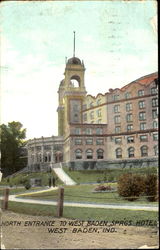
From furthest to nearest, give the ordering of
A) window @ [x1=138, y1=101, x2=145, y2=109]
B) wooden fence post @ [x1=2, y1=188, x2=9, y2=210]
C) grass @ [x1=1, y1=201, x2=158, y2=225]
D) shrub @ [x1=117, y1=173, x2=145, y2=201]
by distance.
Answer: shrub @ [x1=117, y1=173, x2=145, y2=201] < window @ [x1=138, y1=101, x2=145, y2=109] < wooden fence post @ [x1=2, y1=188, x2=9, y2=210] < grass @ [x1=1, y1=201, x2=158, y2=225]

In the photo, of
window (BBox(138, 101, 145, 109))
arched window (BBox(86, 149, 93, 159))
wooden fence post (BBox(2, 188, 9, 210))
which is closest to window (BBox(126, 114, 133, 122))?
window (BBox(138, 101, 145, 109))

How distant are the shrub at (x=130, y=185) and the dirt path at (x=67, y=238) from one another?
5.35 meters

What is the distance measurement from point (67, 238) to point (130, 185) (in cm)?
711

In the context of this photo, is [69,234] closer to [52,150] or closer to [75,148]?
[75,148]

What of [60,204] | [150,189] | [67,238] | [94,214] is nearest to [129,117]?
[150,189]

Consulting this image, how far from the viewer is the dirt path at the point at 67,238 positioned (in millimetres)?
6895

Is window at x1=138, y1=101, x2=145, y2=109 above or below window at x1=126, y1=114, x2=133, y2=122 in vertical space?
above

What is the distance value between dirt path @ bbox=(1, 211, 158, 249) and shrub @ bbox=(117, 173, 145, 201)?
5353 mm

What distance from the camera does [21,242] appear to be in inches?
A: 285

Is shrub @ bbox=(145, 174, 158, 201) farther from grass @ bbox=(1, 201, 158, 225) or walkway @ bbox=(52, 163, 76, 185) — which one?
walkway @ bbox=(52, 163, 76, 185)

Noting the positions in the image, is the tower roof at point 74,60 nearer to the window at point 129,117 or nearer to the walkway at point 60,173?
the window at point 129,117

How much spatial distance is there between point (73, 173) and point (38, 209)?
24007 millimetres

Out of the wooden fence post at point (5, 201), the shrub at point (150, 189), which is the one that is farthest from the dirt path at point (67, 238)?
the shrub at point (150, 189)

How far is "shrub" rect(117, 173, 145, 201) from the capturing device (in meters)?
13.6
